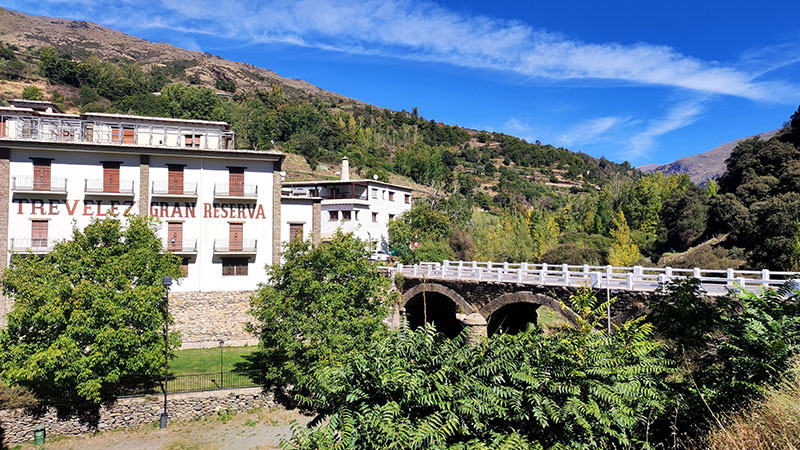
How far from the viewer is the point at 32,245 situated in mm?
31188

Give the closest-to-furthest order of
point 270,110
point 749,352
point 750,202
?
point 749,352, point 750,202, point 270,110

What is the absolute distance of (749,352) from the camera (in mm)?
8508

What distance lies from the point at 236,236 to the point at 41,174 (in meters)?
13.0

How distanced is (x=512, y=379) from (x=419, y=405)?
1990 mm

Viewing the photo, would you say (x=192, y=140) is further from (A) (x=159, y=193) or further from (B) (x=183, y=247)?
(B) (x=183, y=247)

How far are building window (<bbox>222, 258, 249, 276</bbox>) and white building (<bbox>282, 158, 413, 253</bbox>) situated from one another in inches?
672

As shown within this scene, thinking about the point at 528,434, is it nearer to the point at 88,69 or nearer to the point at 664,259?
the point at 664,259

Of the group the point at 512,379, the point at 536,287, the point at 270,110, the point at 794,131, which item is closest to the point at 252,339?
the point at 536,287

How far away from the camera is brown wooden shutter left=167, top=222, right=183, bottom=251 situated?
1326 inches

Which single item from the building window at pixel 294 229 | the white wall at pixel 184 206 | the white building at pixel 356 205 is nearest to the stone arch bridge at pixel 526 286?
the building window at pixel 294 229

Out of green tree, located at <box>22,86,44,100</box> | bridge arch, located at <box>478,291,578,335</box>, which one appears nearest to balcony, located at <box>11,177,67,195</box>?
bridge arch, located at <box>478,291,578,335</box>

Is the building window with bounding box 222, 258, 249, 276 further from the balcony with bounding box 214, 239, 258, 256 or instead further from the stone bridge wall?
the stone bridge wall

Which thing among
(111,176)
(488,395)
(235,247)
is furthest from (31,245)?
(488,395)

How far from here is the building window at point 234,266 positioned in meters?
35.0
